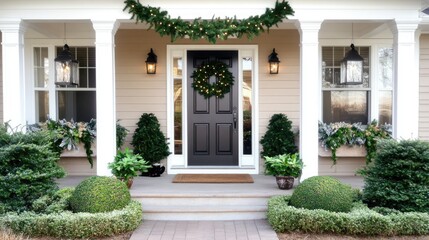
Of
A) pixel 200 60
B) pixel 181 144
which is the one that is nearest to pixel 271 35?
pixel 200 60

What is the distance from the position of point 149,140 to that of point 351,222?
3.76 meters

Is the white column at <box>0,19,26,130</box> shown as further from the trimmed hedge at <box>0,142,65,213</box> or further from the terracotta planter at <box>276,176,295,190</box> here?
the terracotta planter at <box>276,176,295,190</box>

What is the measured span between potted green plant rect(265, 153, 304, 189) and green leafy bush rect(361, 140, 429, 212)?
1076 mm

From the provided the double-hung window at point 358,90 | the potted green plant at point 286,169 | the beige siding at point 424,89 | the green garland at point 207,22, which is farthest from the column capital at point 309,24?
the beige siding at point 424,89

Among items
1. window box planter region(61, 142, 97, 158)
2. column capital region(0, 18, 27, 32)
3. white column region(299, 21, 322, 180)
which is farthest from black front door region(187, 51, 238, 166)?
column capital region(0, 18, 27, 32)

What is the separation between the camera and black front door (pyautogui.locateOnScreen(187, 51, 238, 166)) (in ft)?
25.3

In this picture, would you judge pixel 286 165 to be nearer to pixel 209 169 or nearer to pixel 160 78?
pixel 209 169

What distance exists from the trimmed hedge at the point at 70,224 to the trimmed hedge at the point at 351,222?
1881 millimetres

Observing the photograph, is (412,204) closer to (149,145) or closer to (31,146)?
(149,145)

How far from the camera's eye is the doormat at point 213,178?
6762mm

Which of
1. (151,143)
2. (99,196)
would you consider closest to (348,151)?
(151,143)

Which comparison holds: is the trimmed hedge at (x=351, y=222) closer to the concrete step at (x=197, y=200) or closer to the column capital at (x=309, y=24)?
the concrete step at (x=197, y=200)

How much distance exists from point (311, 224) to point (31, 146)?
3.54 m

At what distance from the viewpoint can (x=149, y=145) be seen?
7.29 m
